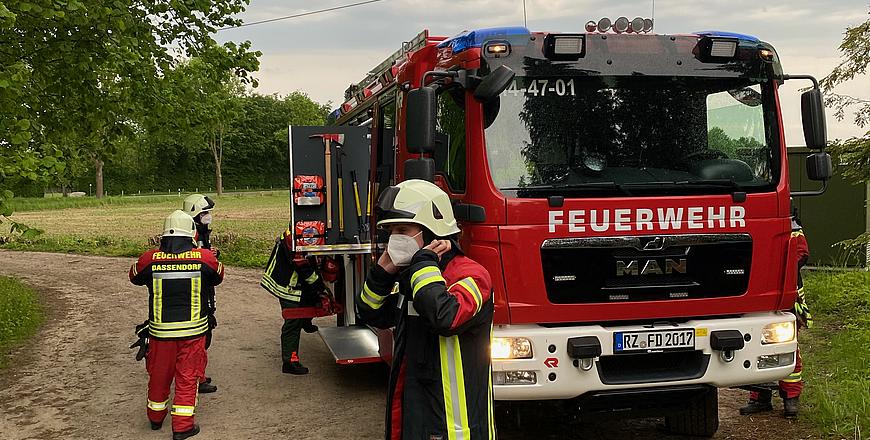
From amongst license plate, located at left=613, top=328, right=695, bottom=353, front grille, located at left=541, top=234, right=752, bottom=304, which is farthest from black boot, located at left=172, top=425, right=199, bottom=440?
license plate, located at left=613, top=328, right=695, bottom=353

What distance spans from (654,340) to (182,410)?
139 inches

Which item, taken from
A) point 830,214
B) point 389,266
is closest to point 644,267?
point 389,266

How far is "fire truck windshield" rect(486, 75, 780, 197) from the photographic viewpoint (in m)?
5.00

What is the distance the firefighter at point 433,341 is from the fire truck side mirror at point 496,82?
53.0 inches

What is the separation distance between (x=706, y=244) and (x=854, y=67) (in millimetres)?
5495

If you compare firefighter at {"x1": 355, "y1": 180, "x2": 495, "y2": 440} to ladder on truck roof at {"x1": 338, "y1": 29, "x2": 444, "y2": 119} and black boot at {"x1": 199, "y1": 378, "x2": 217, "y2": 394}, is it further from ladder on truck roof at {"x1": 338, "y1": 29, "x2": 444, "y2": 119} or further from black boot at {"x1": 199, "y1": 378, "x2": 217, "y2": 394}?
black boot at {"x1": 199, "y1": 378, "x2": 217, "y2": 394}

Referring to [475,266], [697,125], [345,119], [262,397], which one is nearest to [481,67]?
[697,125]

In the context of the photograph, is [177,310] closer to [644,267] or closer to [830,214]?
[644,267]

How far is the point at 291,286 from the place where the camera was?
8180 millimetres

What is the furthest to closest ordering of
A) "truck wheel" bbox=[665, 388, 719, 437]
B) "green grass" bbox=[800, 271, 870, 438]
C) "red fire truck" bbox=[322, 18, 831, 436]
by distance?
"green grass" bbox=[800, 271, 870, 438] < "truck wheel" bbox=[665, 388, 719, 437] < "red fire truck" bbox=[322, 18, 831, 436]

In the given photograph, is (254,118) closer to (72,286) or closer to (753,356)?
(72,286)

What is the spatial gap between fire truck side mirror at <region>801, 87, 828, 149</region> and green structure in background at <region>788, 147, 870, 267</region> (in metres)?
8.30

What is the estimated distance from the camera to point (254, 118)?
264 feet

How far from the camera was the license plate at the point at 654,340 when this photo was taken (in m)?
4.91
